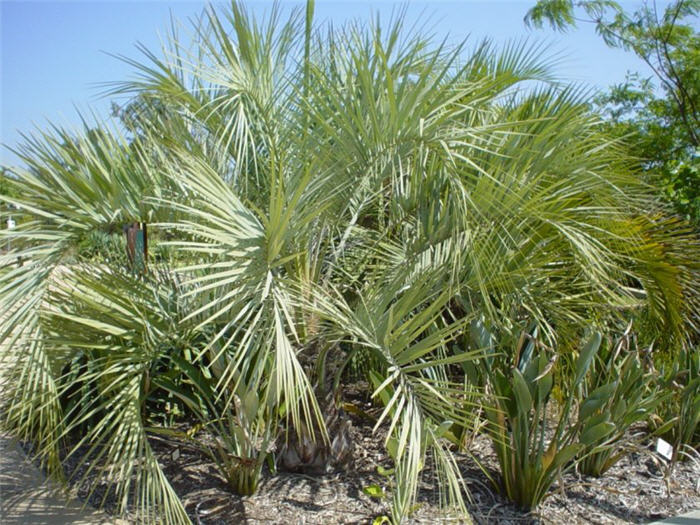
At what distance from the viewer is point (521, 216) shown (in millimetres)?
3467

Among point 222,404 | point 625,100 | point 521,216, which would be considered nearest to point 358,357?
point 222,404

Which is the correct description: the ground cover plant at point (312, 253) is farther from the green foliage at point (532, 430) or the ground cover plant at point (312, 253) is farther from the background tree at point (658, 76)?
the background tree at point (658, 76)

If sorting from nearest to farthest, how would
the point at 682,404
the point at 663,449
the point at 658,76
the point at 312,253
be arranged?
the point at 312,253 < the point at 663,449 < the point at 682,404 < the point at 658,76

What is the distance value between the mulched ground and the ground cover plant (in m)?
0.14

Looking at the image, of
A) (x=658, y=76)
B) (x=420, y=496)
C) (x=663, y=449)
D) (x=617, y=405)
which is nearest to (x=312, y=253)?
(x=420, y=496)

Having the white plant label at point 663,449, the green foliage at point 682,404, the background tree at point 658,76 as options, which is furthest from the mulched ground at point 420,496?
the background tree at point 658,76

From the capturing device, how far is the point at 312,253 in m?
3.48

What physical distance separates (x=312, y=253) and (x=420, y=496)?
1.47m

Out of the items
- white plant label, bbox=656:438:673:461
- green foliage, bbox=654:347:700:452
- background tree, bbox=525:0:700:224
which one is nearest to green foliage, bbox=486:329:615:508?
white plant label, bbox=656:438:673:461

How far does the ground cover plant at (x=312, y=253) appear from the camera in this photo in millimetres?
2900

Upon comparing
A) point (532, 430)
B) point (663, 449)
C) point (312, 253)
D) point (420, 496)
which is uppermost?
point (312, 253)

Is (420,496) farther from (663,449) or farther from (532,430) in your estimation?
(663,449)

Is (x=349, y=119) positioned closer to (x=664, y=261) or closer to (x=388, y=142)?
(x=388, y=142)

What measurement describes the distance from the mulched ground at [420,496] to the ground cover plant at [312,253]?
139mm
